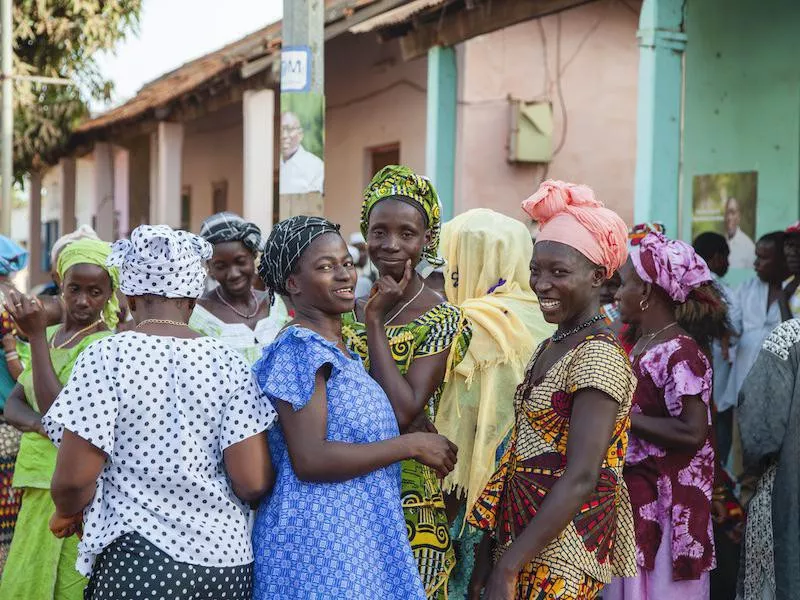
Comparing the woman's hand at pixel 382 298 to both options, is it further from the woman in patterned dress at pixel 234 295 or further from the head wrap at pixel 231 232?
the head wrap at pixel 231 232

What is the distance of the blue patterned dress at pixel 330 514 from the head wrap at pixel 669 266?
1508mm

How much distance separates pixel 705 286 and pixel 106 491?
9.15 ft

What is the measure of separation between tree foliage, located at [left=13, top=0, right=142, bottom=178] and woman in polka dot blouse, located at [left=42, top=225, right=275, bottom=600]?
13805 mm

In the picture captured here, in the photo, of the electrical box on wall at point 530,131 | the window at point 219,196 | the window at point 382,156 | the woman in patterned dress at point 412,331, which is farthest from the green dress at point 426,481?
the window at point 219,196

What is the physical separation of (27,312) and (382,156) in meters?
9.55

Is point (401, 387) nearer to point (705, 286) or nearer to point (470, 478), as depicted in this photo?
point (470, 478)

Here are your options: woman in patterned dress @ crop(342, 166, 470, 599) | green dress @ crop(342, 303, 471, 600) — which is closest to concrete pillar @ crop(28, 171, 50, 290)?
woman in patterned dress @ crop(342, 166, 470, 599)

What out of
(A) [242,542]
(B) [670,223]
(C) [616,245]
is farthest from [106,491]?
(B) [670,223]

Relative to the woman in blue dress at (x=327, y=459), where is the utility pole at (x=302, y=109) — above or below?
above

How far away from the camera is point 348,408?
9.53 feet

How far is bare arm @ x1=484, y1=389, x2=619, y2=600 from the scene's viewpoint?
2.79 metres

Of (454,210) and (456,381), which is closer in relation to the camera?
(456,381)

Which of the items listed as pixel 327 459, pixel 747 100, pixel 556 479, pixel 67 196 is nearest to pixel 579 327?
pixel 556 479

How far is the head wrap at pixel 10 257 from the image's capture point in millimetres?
5094
